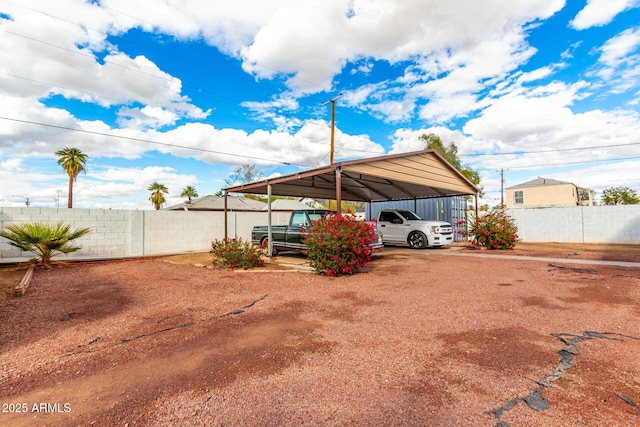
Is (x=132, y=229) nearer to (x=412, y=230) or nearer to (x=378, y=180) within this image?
(x=378, y=180)

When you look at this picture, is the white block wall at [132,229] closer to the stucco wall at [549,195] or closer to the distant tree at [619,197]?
the stucco wall at [549,195]

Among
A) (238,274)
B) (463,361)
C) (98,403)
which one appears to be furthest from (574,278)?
(98,403)

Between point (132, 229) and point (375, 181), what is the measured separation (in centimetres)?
1017

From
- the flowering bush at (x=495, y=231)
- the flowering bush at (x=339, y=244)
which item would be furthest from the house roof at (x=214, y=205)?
the flowering bush at (x=339, y=244)

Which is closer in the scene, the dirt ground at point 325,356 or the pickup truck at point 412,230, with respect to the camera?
the dirt ground at point 325,356

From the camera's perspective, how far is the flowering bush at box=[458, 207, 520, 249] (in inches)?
511

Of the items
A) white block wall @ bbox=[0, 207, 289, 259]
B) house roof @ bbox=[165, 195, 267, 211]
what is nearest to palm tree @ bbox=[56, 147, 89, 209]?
house roof @ bbox=[165, 195, 267, 211]

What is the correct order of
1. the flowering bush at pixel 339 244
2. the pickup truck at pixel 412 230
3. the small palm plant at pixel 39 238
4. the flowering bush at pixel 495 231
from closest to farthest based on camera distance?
the flowering bush at pixel 339 244 → the small palm plant at pixel 39 238 → the flowering bush at pixel 495 231 → the pickup truck at pixel 412 230

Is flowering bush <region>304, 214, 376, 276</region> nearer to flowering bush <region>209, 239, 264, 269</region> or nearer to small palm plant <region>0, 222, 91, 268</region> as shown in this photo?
flowering bush <region>209, 239, 264, 269</region>

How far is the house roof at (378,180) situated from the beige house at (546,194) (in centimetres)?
2839

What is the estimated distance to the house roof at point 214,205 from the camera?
28.0 m

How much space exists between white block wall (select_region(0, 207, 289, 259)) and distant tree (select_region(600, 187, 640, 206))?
138ft

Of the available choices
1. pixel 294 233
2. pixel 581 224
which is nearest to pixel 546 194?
pixel 581 224

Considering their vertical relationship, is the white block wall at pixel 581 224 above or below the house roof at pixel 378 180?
below
